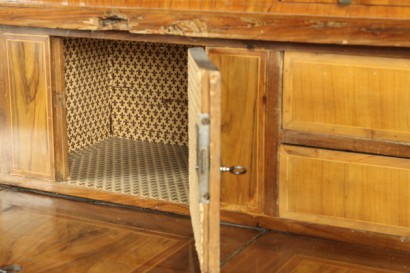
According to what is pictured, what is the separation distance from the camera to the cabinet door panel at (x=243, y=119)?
3232 millimetres

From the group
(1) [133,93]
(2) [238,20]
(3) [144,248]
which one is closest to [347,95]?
(2) [238,20]

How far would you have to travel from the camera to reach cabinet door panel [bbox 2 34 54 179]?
375cm

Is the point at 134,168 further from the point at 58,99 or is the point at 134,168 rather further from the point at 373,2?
the point at 373,2

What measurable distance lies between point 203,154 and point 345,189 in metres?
0.89

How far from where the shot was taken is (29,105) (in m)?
3.83

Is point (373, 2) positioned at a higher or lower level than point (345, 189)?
higher

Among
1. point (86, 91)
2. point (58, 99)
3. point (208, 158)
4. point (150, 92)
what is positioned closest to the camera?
point (208, 158)

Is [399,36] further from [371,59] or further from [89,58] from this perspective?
[89,58]

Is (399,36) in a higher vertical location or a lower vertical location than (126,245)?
higher

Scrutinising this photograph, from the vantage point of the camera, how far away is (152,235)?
3299 mm

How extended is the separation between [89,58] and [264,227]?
5.65 ft

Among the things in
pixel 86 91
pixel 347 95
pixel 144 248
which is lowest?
pixel 144 248

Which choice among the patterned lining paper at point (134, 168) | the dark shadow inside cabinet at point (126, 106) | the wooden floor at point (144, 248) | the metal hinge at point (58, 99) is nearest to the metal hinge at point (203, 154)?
the wooden floor at point (144, 248)

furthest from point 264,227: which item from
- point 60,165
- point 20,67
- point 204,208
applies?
point 20,67
